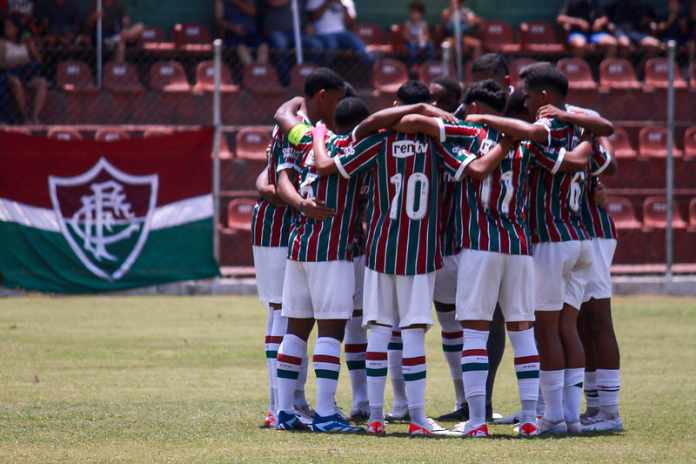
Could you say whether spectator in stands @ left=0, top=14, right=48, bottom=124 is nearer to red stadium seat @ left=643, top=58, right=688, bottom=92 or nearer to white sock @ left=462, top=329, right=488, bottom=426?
red stadium seat @ left=643, top=58, right=688, bottom=92

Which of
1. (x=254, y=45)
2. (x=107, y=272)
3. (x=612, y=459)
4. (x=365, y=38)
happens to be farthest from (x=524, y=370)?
(x=365, y=38)

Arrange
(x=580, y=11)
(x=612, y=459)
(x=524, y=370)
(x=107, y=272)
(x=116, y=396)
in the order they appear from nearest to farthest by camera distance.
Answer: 1. (x=612, y=459)
2. (x=524, y=370)
3. (x=116, y=396)
4. (x=107, y=272)
5. (x=580, y=11)

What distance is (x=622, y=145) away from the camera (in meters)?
18.2

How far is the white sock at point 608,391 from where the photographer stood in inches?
308

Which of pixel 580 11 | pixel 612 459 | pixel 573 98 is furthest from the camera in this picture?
pixel 580 11

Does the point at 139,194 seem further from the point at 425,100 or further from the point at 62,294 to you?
the point at 425,100

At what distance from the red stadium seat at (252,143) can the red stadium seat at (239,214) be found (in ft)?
2.71

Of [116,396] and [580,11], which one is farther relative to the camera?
[580,11]

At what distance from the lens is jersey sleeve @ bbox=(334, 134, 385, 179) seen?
7.30 meters

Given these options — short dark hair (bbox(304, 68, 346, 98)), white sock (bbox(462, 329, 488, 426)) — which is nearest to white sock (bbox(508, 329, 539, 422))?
white sock (bbox(462, 329, 488, 426))

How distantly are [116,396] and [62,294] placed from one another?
269 inches

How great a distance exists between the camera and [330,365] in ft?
24.4

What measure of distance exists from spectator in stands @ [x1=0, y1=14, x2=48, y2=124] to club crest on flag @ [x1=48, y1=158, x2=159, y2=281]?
2.04 metres

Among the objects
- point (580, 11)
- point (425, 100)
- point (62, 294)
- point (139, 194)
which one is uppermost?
point (580, 11)
